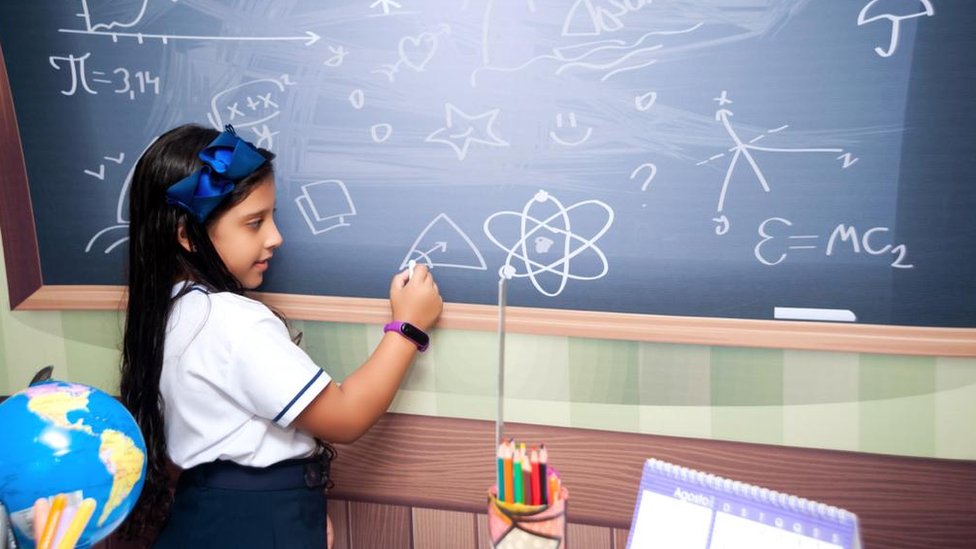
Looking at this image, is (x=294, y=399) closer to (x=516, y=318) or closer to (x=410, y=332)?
(x=410, y=332)

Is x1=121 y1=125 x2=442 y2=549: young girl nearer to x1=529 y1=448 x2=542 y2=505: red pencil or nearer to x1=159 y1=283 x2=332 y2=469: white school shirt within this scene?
x1=159 y1=283 x2=332 y2=469: white school shirt

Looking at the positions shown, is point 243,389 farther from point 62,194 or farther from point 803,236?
point 803,236

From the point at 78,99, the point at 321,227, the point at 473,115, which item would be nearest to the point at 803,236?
the point at 473,115

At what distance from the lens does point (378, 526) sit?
1.48m

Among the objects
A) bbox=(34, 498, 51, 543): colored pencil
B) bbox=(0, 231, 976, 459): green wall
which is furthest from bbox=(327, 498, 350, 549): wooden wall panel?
bbox=(34, 498, 51, 543): colored pencil

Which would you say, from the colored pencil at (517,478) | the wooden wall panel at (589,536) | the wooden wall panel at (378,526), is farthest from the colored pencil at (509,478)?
the wooden wall panel at (378,526)

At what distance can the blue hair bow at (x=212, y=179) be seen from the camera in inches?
46.1

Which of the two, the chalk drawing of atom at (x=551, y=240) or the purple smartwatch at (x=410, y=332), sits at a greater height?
the chalk drawing of atom at (x=551, y=240)

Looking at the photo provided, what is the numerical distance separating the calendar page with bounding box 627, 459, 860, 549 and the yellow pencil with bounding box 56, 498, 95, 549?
718 millimetres

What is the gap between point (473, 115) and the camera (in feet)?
4.21

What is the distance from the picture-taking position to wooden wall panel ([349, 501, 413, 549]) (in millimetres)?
1466

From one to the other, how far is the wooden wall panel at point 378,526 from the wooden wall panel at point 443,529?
0.02 meters

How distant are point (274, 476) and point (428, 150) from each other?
2.03ft

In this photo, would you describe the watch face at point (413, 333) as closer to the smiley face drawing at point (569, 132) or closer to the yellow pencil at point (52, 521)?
the smiley face drawing at point (569, 132)
